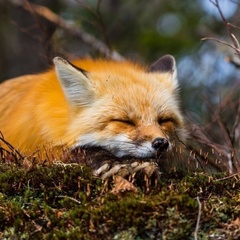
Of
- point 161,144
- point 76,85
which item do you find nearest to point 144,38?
point 76,85

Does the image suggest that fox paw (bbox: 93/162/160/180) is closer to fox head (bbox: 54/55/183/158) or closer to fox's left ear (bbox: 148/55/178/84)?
fox head (bbox: 54/55/183/158)

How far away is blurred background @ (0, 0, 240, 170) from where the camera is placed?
43.8 ft

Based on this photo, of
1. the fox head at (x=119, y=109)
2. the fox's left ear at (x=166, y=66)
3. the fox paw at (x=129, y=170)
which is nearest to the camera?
the fox paw at (x=129, y=170)

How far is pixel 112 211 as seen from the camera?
4.73 metres

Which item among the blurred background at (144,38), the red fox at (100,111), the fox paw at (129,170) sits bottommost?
the blurred background at (144,38)

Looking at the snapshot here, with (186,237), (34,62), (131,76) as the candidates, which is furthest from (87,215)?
(34,62)

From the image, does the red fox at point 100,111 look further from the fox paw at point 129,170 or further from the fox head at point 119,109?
the fox paw at point 129,170

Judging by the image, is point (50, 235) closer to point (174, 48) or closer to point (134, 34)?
point (174, 48)

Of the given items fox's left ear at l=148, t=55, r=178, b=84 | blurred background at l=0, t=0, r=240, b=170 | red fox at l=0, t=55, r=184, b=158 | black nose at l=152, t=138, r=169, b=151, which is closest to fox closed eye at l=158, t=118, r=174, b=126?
red fox at l=0, t=55, r=184, b=158

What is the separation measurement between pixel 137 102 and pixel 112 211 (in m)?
2.69

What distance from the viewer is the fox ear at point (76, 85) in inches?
296

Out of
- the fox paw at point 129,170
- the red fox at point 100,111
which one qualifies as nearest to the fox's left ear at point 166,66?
the red fox at point 100,111

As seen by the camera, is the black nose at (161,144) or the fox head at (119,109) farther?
the fox head at (119,109)

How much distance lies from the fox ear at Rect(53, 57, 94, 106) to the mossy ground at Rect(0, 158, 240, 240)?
209cm
